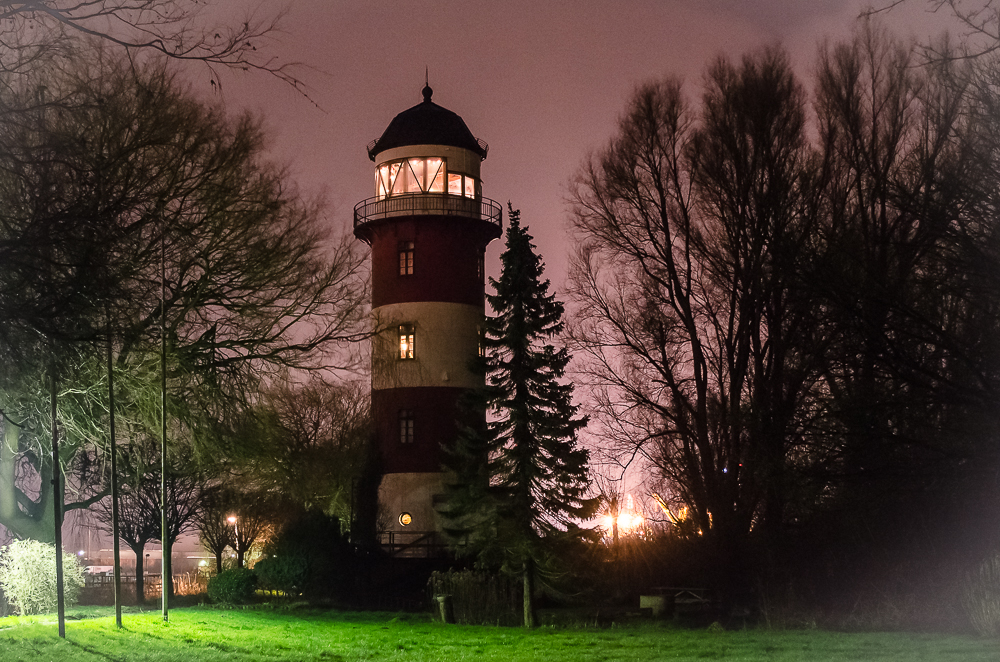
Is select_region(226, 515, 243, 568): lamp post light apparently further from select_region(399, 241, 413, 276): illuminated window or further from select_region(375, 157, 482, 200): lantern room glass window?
select_region(375, 157, 482, 200): lantern room glass window

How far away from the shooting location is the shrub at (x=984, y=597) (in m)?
17.9

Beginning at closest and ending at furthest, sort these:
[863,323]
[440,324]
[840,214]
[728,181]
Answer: [863,323], [840,214], [728,181], [440,324]

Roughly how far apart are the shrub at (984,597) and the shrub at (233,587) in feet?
64.0

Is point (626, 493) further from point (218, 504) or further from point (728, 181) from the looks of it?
point (218, 504)

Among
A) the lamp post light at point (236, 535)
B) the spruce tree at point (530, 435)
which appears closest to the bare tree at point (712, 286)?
the spruce tree at point (530, 435)

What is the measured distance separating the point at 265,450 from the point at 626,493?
11.6 metres

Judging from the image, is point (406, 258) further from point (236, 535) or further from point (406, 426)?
point (236, 535)

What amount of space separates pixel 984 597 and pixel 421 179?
25.0 meters

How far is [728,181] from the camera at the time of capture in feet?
85.6

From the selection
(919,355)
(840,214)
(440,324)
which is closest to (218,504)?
Result: (440,324)

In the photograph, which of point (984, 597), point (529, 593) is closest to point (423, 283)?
point (529, 593)

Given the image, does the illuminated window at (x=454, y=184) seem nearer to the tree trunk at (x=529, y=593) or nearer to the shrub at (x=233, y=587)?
the shrub at (x=233, y=587)

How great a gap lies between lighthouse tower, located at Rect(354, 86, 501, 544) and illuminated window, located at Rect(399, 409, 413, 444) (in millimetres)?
34

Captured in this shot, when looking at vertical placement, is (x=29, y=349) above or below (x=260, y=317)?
below
